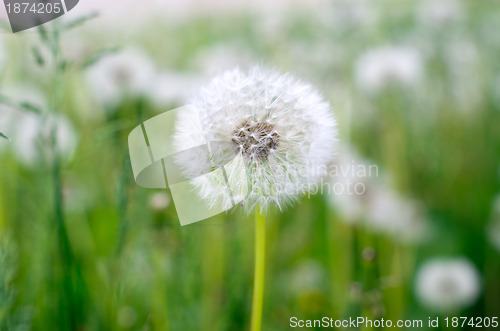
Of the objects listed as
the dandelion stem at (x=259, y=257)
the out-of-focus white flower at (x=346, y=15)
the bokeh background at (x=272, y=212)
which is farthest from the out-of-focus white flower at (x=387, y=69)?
the dandelion stem at (x=259, y=257)

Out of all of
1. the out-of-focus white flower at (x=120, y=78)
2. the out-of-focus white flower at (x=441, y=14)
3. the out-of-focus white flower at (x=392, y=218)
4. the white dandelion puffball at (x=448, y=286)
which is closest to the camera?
the white dandelion puffball at (x=448, y=286)

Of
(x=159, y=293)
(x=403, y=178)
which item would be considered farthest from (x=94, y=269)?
(x=403, y=178)

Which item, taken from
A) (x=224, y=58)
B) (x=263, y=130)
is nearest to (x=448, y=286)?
(x=263, y=130)

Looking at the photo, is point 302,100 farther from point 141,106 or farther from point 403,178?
point 141,106

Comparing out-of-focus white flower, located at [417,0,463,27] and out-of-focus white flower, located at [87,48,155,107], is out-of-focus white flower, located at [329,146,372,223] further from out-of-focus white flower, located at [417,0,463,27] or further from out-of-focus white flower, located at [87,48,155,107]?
out-of-focus white flower, located at [417,0,463,27]

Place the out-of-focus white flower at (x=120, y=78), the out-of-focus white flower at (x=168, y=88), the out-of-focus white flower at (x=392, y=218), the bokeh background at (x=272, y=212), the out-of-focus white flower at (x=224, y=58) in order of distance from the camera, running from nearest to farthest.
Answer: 1. the bokeh background at (x=272, y=212)
2. the out-of-focus white flower at (x=392, y=218)
3. the out-of-focus white flower at (x=168, y=88)
4. the out-of-focus white flower at (x=120, y=78)
5. the out-of-focus white flower at (x=224, y=58)

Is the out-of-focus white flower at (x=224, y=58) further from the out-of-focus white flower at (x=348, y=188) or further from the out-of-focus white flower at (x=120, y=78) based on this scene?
the out-of-focus white flower at (x=348, y=188)
